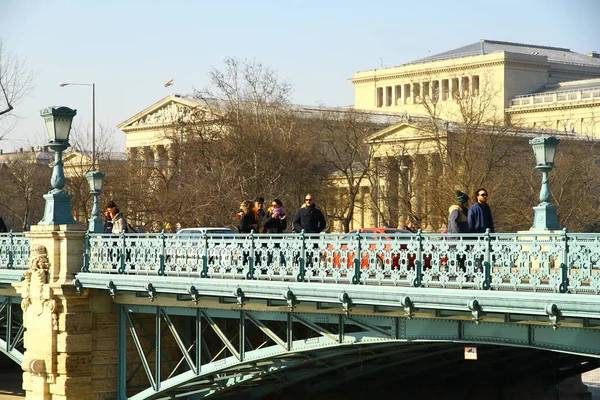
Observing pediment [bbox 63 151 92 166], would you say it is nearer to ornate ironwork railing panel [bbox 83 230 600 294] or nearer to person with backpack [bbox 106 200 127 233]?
person with backpack [bbox 106 200 127 233]

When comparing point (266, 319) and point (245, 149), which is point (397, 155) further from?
point (266, 319)

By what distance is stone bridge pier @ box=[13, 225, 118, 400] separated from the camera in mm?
27109

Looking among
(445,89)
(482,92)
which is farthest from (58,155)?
(445,89)

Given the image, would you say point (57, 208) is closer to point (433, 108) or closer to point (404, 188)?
point (404, 188)

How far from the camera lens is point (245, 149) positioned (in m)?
60.9

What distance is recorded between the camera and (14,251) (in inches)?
1187

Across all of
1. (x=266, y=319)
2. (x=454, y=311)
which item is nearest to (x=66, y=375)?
(x=266, y=319)

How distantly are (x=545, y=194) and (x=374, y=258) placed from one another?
345 centimetres

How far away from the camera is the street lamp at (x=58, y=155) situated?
26688 mm

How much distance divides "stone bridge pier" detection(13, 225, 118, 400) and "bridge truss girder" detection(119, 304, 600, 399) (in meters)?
0.37

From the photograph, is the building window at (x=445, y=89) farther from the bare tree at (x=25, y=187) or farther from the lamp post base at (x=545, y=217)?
the lamp post base at (x=545, y=217)

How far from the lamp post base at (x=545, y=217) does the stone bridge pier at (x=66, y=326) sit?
909 cm

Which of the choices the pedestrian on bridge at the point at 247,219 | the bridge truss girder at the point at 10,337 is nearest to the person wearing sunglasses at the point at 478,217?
the pedestrian on bridge at the point at 247,219

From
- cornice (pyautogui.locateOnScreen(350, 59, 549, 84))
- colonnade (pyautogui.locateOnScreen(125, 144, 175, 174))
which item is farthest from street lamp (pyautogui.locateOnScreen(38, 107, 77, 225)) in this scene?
cornice (pyautogui.locateOnScreen(350, 59, 549, 84))
